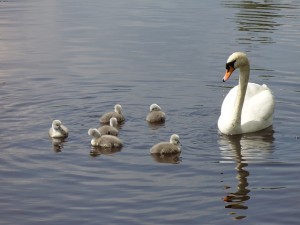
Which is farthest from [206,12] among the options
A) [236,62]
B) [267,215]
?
[267,215]

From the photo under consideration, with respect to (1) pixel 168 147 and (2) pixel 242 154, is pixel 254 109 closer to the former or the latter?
(2) pixel 242 154

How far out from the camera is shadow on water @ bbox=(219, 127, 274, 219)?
1125 cm

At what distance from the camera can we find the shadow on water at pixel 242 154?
36.9 ft

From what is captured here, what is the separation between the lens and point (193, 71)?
1988 centimetres

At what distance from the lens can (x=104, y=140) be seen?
44.2ft

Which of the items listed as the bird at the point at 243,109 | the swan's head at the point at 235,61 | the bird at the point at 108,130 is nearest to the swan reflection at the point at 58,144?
the bird at the point at 108,130

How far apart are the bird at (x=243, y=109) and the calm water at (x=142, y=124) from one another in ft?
0.74

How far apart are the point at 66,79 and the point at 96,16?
12.6 m

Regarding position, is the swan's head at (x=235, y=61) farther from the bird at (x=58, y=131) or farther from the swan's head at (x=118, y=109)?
the bird at (x=58, y=131)

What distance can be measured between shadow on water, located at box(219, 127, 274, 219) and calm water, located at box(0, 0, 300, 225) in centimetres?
3

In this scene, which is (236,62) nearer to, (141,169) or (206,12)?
(141,169)

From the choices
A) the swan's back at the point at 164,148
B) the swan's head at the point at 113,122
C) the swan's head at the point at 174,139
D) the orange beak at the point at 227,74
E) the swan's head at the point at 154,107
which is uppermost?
the orange beak at the point at 227,74

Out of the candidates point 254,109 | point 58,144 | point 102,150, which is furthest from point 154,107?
point 58,144

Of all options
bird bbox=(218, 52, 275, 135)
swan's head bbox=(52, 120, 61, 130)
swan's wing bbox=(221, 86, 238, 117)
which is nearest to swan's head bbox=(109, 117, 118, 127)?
swan's head bbox=(52, 120, 61, 130)
